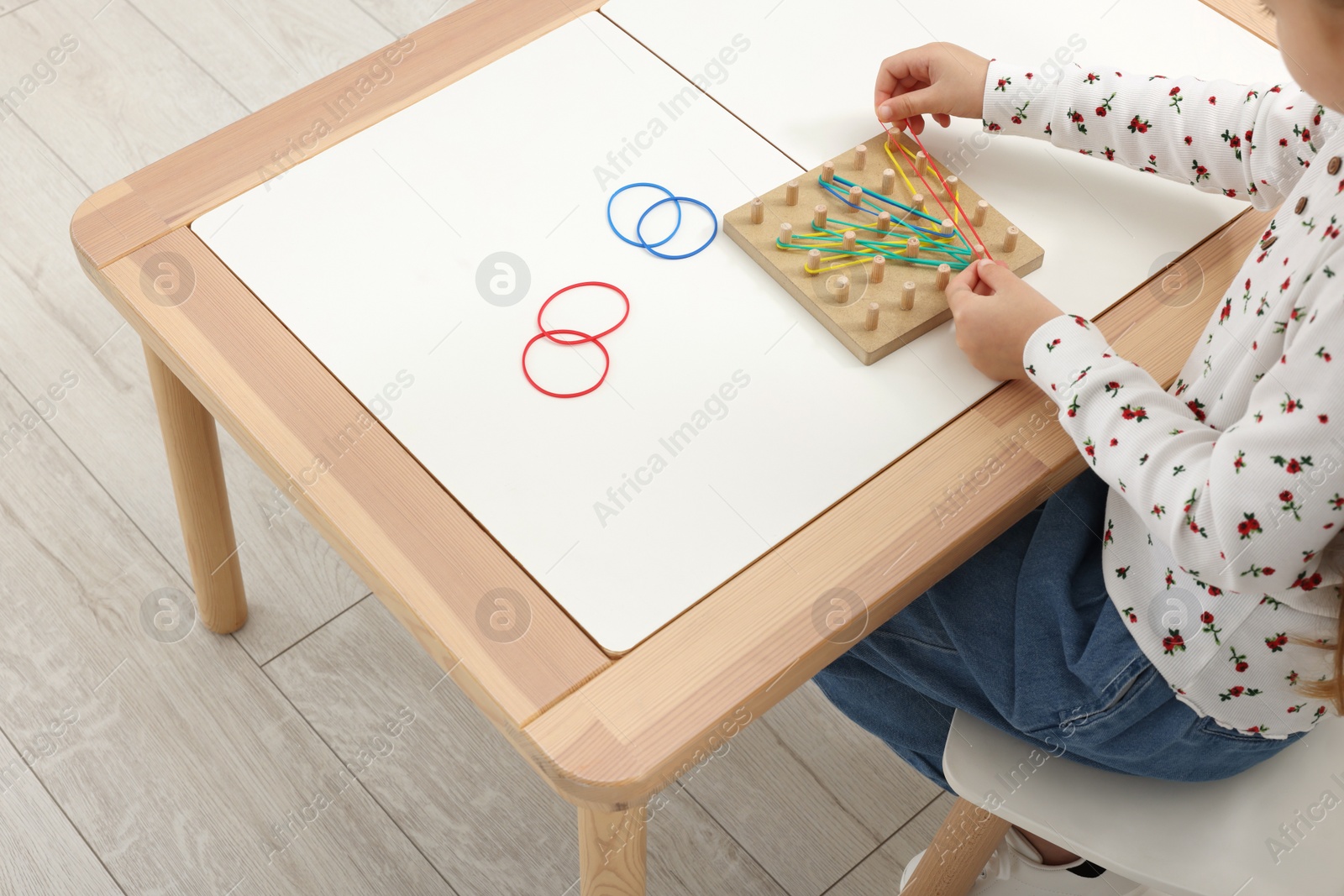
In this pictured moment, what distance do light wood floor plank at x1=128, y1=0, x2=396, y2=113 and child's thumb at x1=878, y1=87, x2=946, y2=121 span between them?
1232mm

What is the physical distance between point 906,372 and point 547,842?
0.71 meters

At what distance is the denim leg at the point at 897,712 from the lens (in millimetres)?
1081

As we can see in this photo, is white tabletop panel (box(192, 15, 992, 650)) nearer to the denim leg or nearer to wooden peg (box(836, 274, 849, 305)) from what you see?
wooden peg (box(836, 274, 849, 305))

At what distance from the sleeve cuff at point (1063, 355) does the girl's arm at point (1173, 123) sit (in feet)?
0.75

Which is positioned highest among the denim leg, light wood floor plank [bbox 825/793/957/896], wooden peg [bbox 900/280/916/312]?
wooden peg [bbox 900/280/916/312]

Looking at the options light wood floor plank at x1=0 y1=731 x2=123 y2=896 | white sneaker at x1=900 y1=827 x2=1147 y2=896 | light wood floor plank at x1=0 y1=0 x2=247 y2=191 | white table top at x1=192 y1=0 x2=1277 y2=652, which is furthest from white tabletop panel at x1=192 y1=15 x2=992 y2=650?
light wood floor plank at x1=0 y1=0 x2=247 y2=191

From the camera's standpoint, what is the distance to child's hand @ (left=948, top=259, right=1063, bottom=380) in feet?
2.98

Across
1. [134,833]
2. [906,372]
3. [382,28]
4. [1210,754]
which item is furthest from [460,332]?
[382,28]

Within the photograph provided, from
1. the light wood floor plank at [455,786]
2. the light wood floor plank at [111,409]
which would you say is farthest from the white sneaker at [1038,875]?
the light wood floor plank at [111,409]

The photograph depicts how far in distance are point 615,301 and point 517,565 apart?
0.25 metres

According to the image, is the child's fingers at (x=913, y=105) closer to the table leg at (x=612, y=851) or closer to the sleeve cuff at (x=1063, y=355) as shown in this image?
the sleeve cuff at (x=1063, y=355)

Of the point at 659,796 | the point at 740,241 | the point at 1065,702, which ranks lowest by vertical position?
the point at 1065,702

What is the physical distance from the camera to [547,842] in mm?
1349

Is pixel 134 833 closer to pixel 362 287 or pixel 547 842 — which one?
pixel 547 842
